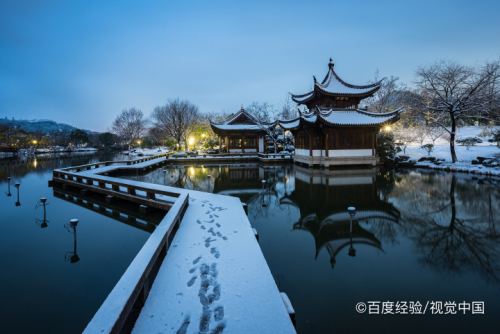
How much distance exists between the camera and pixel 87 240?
717 centimetres

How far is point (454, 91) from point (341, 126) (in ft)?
35.5

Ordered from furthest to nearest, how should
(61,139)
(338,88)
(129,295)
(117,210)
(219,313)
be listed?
(61,139) < (338,88) < (117,210) < (219,313) < (129,295)

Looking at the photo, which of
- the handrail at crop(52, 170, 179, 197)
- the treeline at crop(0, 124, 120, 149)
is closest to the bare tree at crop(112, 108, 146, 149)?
the treeline at crop(0, 124, 120, 149)

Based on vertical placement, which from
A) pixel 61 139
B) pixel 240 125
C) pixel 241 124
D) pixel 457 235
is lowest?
pixel 457 235

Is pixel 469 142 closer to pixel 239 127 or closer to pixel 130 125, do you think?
pixel 239 127

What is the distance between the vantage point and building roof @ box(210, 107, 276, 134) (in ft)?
114

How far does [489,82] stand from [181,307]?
28208 millimetres

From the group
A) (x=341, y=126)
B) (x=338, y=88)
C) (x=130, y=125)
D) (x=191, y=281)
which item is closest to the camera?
(x=191, y=281)

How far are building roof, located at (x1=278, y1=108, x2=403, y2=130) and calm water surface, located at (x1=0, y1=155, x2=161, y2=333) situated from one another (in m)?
16.7

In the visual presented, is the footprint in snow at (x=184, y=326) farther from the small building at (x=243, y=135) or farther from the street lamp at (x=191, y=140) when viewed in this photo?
the street lamp at (x=191, y=140)

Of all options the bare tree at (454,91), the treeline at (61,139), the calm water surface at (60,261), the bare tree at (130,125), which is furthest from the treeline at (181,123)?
the calm water surface at (60,261)

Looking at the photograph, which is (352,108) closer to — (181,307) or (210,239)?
(210,239)

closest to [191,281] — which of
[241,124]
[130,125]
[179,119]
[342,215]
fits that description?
[342,215]

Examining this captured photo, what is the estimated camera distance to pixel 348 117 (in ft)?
75.5
